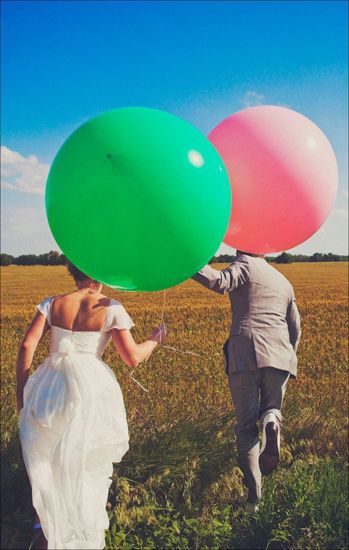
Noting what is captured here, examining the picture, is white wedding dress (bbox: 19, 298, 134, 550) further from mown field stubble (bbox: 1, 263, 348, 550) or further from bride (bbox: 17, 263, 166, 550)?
mown field stubble (bbox: 1, 263, 348, 550)

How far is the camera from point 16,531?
3102mm

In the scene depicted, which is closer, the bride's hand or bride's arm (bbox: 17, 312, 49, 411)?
bride's arm (bbox: 17, 312, 49, 411)

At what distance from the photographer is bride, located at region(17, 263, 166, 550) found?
268cm

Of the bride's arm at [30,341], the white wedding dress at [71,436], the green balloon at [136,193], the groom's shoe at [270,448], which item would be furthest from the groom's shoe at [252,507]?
the green balloon at [136,193]

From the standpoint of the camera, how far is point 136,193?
2.22 m

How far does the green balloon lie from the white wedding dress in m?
0.57

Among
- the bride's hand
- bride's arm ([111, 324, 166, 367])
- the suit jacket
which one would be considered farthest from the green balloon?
the suit jacket

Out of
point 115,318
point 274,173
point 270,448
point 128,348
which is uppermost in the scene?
point 274,173

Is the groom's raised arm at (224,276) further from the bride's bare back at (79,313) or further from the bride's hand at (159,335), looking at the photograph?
the bride's bare back at (79,313)

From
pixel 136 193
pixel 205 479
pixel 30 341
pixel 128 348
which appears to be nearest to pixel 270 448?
pixel 205 479

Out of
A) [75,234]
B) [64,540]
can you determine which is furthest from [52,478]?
[75,234]

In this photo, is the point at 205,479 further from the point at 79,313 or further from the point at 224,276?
the point at 79,313

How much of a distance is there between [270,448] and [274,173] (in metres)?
1.60

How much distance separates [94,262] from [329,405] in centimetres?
352
